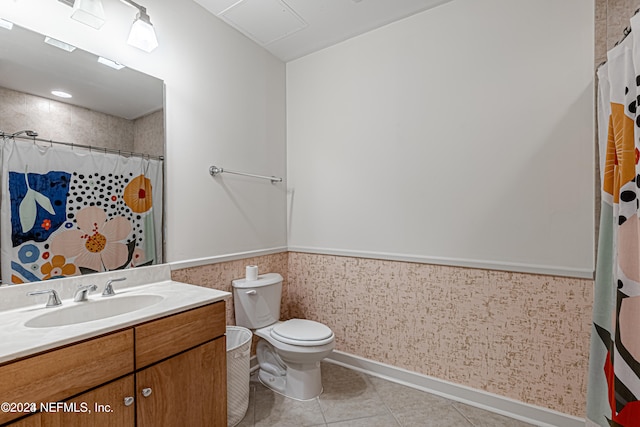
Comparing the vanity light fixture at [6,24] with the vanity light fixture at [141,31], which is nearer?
the vanity light fixture at [6,24]

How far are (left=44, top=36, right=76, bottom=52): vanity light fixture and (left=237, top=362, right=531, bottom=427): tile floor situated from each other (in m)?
2.12

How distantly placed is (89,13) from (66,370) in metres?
1.51

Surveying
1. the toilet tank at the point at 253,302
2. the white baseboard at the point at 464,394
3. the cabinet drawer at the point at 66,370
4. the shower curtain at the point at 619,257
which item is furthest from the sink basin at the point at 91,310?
the shower curtain at the point at 619,257

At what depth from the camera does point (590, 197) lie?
1551 millimetres

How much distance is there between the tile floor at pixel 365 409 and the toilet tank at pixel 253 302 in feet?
1.51

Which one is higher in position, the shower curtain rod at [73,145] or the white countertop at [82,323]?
the shower curtain rod at [73,145]

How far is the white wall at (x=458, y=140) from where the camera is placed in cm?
160

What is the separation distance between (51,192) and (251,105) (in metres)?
1.40

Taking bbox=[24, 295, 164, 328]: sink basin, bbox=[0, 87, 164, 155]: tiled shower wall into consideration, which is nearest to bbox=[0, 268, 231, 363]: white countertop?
bbox=[24, 295, 164, 328]: sink basin

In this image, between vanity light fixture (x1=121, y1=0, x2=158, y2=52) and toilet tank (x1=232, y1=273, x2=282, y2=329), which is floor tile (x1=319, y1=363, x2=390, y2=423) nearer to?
toilet tank (x1=232, y1=273, x2=282, y2=329)

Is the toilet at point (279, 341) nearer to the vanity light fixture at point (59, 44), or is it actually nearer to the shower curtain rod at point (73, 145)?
the shower curtain rod at point (73, 145)

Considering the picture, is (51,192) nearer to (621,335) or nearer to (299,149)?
(299,149)

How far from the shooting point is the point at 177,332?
1.26m

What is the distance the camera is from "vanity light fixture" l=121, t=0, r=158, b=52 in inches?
60.6
